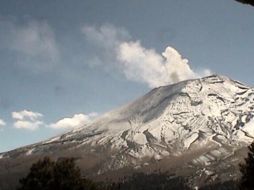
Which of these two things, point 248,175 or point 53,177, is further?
point 248,175

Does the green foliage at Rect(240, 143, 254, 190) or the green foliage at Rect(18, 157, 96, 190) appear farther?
the green foliage at Rect(240, 143, 254, 190)

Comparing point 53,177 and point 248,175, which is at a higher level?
point 53,177

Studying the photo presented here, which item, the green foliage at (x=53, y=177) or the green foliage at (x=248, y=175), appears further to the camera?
the green foliage at (x=248, y=175)

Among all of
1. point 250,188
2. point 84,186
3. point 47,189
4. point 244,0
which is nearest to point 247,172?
point 250,188

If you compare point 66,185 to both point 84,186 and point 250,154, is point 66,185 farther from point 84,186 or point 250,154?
point 250,154

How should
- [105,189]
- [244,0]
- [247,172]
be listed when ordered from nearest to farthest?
[244,0] → [247,172] → [105,189]

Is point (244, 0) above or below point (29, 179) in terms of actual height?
below

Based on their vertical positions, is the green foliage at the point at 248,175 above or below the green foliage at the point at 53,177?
below

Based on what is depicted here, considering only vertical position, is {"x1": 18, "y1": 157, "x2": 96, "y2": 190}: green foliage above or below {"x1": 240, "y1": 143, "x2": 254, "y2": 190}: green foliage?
above
